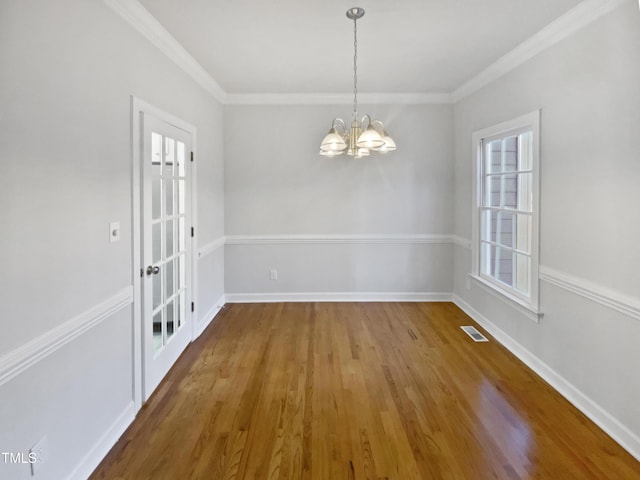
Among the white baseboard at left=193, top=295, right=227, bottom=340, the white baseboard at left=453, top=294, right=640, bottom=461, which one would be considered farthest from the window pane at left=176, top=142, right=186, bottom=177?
the white baseboard at left=453, top=294, right=640, bottom=461

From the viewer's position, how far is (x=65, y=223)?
1.67 meters

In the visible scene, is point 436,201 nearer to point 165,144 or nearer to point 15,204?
point 165,144

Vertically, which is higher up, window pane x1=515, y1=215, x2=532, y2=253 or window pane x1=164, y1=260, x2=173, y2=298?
window pane x1=515, y1=215, x2=532, y2=253

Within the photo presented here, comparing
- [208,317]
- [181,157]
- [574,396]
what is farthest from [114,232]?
[574,396]

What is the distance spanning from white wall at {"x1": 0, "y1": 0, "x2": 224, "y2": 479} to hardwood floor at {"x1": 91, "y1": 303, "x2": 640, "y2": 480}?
17.9 inches

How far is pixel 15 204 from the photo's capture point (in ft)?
4.50

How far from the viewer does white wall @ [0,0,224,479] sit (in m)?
1.38

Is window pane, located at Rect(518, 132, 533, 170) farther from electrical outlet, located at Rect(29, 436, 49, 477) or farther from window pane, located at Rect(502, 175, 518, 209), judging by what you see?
electrical outlet, located at Rect(29, 436, 49, 477)

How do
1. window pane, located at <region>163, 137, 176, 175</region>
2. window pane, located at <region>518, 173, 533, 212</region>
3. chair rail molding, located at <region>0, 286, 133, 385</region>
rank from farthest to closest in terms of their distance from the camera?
window pane, located at <region>518, 173, 533, 212</region> → window pane, located at <region>163, 137, 176, 175</region> → chair rail molding, located at <region>0, 286, 133, 385</region>

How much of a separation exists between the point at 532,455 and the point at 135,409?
2.44 m

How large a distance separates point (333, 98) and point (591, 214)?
316 cm

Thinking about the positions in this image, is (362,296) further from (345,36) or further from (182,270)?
(345,36)


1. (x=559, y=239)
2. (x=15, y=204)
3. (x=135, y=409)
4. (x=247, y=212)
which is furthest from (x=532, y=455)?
(x=247, y=212)

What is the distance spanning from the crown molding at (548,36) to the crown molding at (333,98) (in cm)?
72
